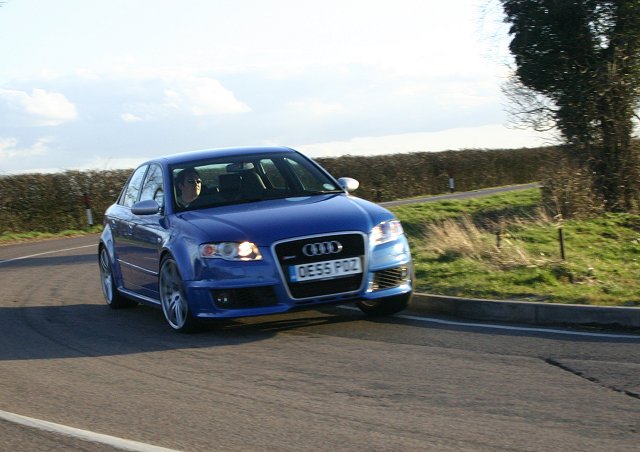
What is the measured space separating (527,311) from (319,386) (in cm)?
315

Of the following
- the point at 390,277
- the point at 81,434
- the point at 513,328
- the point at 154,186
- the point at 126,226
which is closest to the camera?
the point at 81,434

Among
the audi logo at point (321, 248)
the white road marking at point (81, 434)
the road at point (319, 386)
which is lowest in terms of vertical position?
the road at point (319, 386)

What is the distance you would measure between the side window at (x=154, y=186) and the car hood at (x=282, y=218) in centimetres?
74

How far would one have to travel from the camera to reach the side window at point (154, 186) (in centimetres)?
1084

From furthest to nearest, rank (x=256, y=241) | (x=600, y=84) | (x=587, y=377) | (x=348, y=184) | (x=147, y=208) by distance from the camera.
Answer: (x=600, y=84) → (x=348, y=184) → (x=147, y=208) → (x=256, y=241) → (x=587, y=377)

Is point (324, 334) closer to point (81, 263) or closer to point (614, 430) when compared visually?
point (614, 430)

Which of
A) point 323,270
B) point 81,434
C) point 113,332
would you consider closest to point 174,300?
point 113,332

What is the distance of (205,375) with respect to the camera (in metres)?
7.72

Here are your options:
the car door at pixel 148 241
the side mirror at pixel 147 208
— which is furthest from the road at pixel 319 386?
the side mirror at pixel 147 208

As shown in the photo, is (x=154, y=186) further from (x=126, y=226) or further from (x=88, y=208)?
(x=88, y=208)

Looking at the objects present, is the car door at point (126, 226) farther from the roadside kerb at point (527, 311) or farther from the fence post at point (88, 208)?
the fence post at point (88, 208)

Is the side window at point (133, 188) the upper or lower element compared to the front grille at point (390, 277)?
upper

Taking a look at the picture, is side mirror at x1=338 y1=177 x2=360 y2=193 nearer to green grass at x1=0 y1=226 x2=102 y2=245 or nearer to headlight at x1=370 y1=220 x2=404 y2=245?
headlight at x1=370 y1=220 x2=404 y2=245

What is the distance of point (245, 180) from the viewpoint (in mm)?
10617
